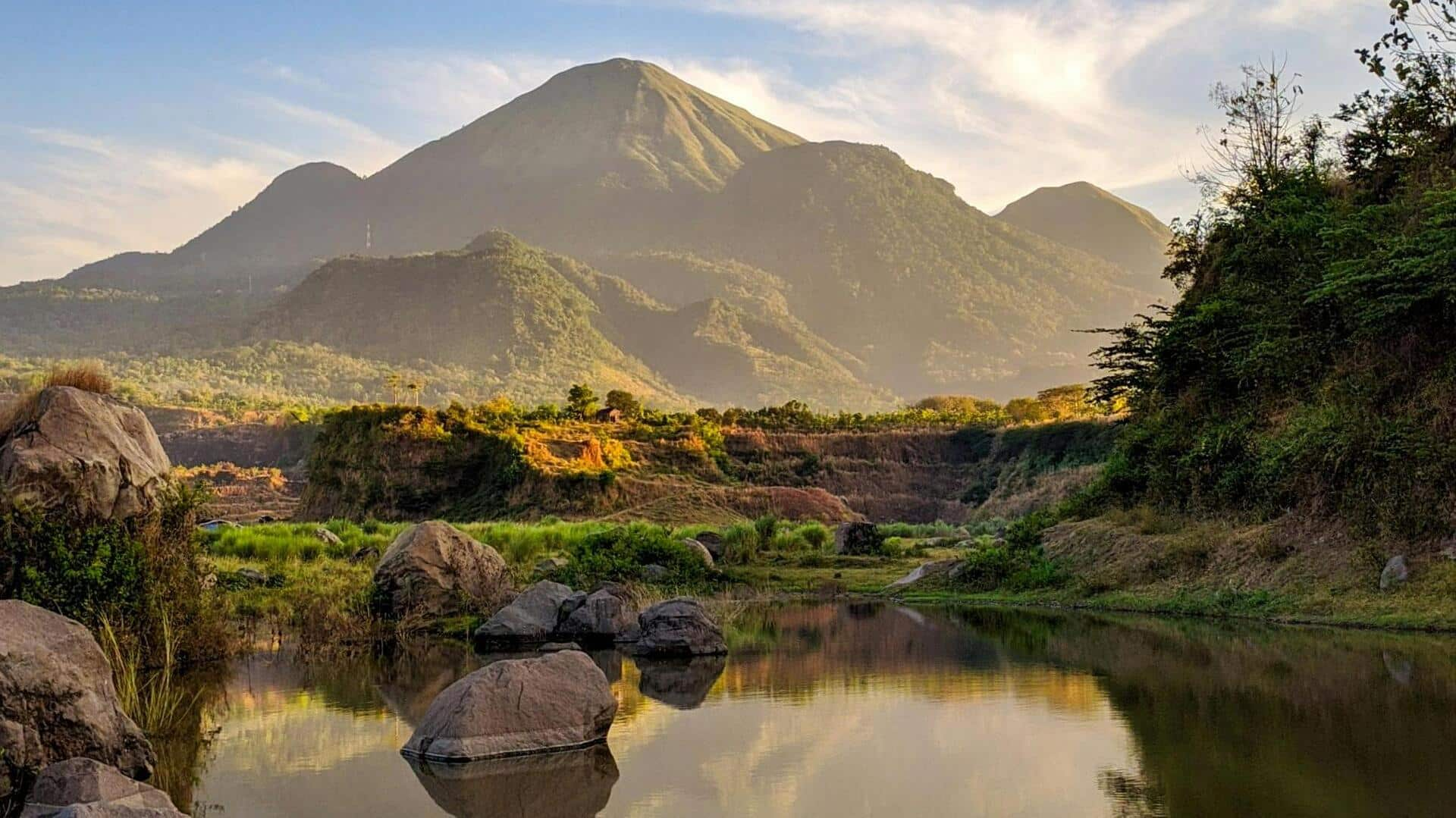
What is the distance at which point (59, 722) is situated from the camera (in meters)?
9.77

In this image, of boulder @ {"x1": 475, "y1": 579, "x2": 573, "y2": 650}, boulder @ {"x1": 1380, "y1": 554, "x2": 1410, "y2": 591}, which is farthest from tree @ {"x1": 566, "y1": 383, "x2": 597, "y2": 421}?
boulder @ {"x1": 1380, "y1": 554, "x2": 1410, "y2": 591}

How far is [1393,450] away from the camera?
19.8 metres

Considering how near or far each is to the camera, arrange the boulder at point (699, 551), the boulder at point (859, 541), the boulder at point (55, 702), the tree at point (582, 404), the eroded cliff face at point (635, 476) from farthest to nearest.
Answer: the tree at point (582, 404), the eroded cliff face at point (635, 476), the boulder at point (859, 541), the boulder at point (699, 551), the boulder at point (55, 702)

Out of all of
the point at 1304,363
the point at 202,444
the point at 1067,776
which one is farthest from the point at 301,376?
the point at 1067,776

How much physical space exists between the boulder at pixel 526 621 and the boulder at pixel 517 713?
23.5 ft

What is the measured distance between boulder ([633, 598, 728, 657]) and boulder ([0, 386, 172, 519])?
693cm

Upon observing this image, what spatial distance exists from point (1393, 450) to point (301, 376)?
140m

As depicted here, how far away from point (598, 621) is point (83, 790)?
1136cm

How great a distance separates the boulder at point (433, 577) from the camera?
821 inches

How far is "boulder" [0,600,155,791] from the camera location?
31.2 feet

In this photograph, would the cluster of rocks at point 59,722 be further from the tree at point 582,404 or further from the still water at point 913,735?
the tree at point 582,404

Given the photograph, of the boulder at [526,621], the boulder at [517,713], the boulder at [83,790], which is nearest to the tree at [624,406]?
the boulder at [526,621]

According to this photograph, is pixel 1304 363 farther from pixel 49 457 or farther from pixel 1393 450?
pixel 49 457

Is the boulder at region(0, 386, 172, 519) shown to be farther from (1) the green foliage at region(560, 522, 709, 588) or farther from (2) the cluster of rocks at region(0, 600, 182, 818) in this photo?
(1) the green foliage at region(560, 522, 709, 588)
